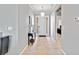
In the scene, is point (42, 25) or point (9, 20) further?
point (42, 25)

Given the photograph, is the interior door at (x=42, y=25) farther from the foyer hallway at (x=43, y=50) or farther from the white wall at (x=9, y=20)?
the white wall at (x=9, y=20)

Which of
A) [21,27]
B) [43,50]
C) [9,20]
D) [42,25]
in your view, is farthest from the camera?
[42,25]

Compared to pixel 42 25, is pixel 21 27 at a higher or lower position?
lower

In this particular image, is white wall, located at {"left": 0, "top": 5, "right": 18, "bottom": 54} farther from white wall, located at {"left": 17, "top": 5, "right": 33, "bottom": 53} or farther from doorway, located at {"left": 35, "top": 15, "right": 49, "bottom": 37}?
doorway, located at {"left": 35, "top": 15, "right": 49, "bottom": 37}

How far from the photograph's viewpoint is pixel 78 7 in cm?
356

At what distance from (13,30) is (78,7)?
5.31 ft

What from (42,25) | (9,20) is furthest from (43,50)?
(42,25)

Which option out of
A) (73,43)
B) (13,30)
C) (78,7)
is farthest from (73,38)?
(13,30)

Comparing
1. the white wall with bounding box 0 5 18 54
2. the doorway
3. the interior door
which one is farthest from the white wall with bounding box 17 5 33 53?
the interior door

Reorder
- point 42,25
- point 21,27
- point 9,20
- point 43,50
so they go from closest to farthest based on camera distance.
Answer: point 9,20
point 21,27
point 43,50
point 42,25

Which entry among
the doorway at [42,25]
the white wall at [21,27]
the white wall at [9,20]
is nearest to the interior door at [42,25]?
the doorway at [42,25]

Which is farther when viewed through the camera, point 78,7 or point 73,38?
point 73,38

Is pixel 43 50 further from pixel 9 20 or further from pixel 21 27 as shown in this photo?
pixel 9 20
